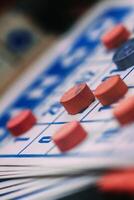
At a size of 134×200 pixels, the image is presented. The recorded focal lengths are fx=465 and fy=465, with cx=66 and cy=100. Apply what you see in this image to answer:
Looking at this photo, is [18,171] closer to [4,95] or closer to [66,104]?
[66,104]

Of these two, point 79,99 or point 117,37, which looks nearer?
point 79,99

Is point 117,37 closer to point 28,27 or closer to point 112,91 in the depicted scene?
point 112,91

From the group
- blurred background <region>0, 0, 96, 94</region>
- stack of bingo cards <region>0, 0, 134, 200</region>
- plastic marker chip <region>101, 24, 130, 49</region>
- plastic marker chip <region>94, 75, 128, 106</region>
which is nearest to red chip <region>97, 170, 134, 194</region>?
stack of bingo cards <region>0, 0, 134, 200</region>

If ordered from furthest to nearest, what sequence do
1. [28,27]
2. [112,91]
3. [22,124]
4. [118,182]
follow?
[28,27] < [22,124] < [112,91] < [118,182]

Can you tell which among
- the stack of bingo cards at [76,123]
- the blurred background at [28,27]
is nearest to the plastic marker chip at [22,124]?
the stack of bingo cards at [76,123]

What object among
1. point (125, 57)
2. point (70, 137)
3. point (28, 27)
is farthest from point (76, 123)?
point (28, 27)

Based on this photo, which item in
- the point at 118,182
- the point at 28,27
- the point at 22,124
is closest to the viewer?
the point at 118,182

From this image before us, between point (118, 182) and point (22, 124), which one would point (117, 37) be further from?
point (118, 182)

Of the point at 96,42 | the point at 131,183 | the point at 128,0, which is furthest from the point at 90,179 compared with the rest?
the point at 128,0
